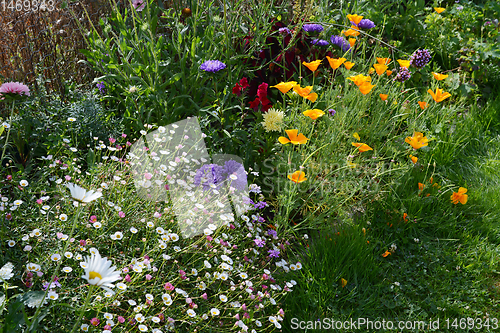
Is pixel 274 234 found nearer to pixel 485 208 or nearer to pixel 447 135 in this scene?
pixel 485 208

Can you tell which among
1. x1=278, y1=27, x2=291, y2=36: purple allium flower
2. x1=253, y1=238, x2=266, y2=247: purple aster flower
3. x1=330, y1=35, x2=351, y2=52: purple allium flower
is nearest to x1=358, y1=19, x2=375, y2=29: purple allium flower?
x1=330, y1=35, x2=351, y2=52: purple allium flower

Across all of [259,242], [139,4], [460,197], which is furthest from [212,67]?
[460,197]

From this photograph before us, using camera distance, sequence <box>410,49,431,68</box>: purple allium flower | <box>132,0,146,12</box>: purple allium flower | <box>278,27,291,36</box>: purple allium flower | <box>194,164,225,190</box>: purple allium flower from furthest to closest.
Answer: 1. <box>410,49,431,68</box>: purple allium flower
2. <box>278,27,291,36</box>: purple allium flower
3. <box>132,0,146,12</box>: purple allium flower
4. <box>194,164,225,190</box>: purple allium flower

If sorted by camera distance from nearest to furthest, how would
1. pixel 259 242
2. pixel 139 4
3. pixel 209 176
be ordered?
pixel 259 242 → pixel 209 176 → pixel 139 4

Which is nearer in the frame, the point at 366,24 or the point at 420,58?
the point at 420,58

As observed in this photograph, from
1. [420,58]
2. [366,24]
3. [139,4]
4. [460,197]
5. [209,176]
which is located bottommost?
[460,197]

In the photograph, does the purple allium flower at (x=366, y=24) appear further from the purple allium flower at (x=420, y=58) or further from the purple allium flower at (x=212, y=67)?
the purple allium flower at (x=212, y=67)

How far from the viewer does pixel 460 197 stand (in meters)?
2.61

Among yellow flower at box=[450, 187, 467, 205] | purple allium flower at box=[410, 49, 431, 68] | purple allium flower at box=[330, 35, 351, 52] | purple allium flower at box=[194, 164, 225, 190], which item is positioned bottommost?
yellow flower at box=[450, 187, 467, 205]

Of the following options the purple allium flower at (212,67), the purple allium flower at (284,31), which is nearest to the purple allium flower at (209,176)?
the purple allium flower at (212,67)

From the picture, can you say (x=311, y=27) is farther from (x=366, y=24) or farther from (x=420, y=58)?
(x=420, y=58)

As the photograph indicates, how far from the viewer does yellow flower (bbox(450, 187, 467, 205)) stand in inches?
101

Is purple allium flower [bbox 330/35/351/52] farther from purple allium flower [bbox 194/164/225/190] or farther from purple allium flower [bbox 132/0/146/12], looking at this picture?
purple allium flower [bbox 194/164/225/190]

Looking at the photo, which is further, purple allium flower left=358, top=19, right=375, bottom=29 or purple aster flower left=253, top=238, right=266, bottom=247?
purple allium flower left=358, top=19, right=375, bottom=29
